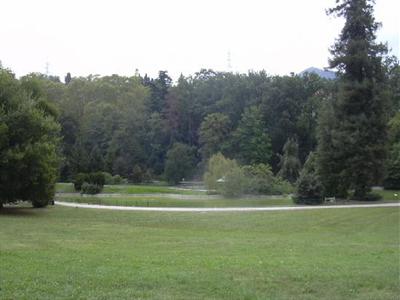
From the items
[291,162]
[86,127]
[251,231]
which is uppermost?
[86,127]

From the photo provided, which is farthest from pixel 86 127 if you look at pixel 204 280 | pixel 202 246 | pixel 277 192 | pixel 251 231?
pixel 204 280

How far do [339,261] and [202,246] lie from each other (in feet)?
15.4

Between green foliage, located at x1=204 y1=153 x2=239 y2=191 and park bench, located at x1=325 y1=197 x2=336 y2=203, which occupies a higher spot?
green foliage, located at x1=204 y1=153 x2=239 y2=191

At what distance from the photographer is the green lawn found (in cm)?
810

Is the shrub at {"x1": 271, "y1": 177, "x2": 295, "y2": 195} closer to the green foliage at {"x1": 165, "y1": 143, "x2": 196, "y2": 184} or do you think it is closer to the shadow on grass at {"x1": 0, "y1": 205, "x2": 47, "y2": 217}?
the shadow on grass at {"x1": 0, "y1": 205, "x2": 47, "y2": 217}

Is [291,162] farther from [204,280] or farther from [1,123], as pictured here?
[204,280]

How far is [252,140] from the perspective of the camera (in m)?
67.9

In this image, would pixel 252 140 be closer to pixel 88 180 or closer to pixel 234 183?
pixel 88 180

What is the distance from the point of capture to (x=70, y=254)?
12.2 m

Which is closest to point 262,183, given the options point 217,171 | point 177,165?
point 217,171

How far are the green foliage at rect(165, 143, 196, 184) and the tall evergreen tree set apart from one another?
32601 millimetres

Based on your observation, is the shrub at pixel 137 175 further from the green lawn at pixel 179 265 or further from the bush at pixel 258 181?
the green lawn at pixel 179 265

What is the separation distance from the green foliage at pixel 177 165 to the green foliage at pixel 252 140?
659cm

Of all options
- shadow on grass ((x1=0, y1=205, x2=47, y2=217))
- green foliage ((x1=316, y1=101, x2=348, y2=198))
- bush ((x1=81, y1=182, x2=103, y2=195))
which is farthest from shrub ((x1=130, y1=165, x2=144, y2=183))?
shadow on grass ((x1=0, y1=205, x2=47, y2=217))
